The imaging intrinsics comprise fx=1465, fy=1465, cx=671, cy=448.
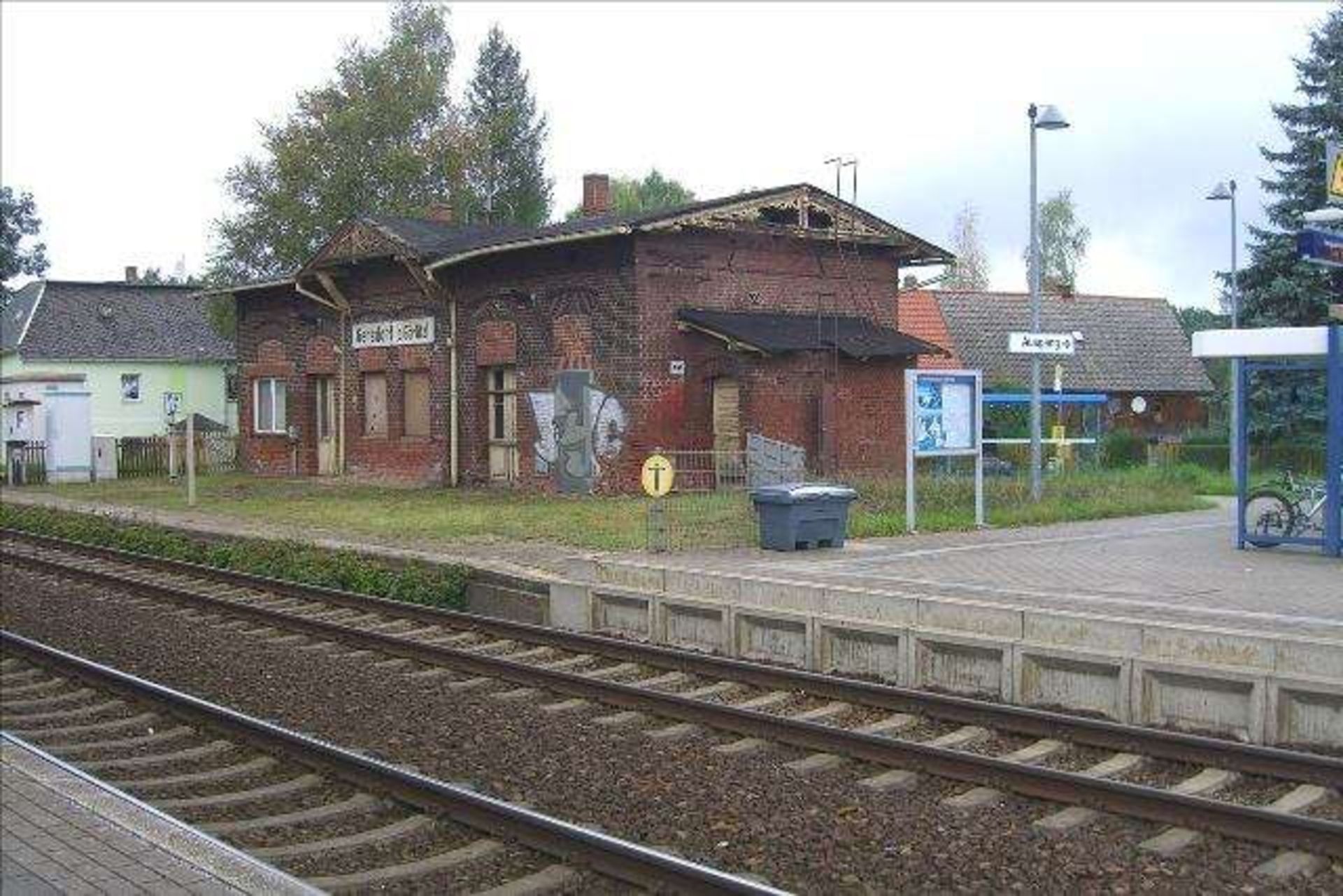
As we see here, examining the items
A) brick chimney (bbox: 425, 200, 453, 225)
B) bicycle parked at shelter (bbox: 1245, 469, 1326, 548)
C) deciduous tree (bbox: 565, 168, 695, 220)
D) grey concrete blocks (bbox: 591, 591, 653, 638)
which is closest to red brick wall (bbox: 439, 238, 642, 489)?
brick chimney (bbox: 425, 200, 453, 225)

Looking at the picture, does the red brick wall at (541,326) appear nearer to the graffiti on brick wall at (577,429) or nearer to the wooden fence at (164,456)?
the graffiti on brick wall at (577,429)

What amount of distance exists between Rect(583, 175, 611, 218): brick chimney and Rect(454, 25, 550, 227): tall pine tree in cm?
2795

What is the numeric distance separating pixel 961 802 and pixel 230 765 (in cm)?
438

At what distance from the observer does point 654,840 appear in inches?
276

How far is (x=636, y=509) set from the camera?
904 inches

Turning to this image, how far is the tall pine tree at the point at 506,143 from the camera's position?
66.9 metres

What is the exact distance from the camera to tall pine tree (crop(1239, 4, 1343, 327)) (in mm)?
31812

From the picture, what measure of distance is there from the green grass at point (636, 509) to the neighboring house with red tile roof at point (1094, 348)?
17.3 metres

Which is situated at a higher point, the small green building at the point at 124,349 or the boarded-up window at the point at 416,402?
the small green building at the point at 124,349

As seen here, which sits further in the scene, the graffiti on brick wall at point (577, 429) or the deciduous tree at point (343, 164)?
the deciduous tree at point (343, 164)

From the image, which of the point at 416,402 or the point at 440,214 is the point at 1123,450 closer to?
the point at 416,402

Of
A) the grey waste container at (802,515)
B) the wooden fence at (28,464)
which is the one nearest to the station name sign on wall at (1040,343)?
the grey waste container at (802,515)

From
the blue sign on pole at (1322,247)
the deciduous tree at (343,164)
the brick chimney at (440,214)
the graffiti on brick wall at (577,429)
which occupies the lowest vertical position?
the graffiti on brick wall at (577,429)

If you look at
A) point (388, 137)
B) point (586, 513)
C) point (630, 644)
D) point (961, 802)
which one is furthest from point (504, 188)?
point (961, 802)
